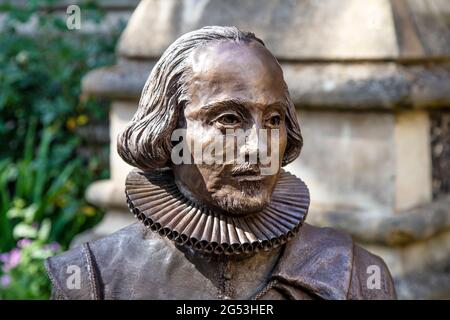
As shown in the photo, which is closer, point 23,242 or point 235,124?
point 235,124

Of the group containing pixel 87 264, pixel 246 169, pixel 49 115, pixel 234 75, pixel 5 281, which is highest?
pixel 49 115

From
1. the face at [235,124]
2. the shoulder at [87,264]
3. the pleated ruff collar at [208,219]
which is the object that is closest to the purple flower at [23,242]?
the shoulder at [87,264]

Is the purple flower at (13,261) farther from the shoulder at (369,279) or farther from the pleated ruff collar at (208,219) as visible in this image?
the shoulder at (369,279)

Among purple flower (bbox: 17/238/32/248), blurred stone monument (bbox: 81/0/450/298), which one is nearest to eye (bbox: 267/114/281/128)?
blurred stone monument (bbox: 81/0/450/298)

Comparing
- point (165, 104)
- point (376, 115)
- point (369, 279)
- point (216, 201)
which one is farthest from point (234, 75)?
point (376, 115)

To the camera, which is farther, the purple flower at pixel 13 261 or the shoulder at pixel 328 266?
the purple flower at pixel 13 261

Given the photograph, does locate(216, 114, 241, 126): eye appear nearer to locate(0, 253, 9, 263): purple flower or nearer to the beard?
the beard

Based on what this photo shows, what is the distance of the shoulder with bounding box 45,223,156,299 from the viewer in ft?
8.91

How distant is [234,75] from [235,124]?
13 cm

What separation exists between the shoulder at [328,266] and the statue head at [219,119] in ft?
0.83

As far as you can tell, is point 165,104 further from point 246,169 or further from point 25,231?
point 25,231

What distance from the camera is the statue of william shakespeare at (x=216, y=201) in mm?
2562

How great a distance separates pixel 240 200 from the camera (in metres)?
2.58
